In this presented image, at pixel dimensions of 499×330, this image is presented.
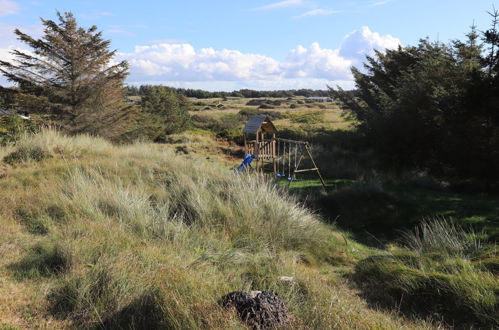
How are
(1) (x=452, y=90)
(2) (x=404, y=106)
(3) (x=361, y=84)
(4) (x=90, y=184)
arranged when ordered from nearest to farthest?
(4) (x=90, y=184) → (1) (x=452, y=90) → (2) (x=404, y=106) → (3) (x=361, y=84)

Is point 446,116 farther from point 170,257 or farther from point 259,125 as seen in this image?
point 170,257

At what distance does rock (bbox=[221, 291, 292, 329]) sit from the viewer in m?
3.39

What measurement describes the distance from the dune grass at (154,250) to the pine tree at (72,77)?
45.3ft

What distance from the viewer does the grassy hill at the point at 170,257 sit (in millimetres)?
3949

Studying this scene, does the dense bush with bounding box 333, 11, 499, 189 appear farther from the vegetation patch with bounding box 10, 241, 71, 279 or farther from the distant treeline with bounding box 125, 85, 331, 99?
the distant treeline with bounding box 125, 85, 331, 99

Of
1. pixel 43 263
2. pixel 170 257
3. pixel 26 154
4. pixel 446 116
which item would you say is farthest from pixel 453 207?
pixel 26 154

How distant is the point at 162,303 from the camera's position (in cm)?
386

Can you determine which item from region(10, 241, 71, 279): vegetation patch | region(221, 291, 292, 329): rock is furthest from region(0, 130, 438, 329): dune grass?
region(221, 291, 292, 329): rock

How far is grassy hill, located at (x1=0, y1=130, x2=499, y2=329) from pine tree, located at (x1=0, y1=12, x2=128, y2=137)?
14168 mm

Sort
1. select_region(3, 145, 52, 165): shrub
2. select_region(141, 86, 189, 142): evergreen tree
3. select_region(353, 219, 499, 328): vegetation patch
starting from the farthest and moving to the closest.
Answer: select_region(141, 86, 189, 142): evergreen tree
select_region(3, 145, 52, 165): shrub
select_region(353, 219, 499, 328): vegetation patch

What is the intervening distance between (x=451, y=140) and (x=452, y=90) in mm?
3346

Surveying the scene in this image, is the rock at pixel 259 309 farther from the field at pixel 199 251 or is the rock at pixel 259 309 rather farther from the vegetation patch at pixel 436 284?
the vegetation patch at pixel 436 284

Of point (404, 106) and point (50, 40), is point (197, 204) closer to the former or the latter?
point (404, 106)

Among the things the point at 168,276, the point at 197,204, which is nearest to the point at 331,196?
the point at 197,204
